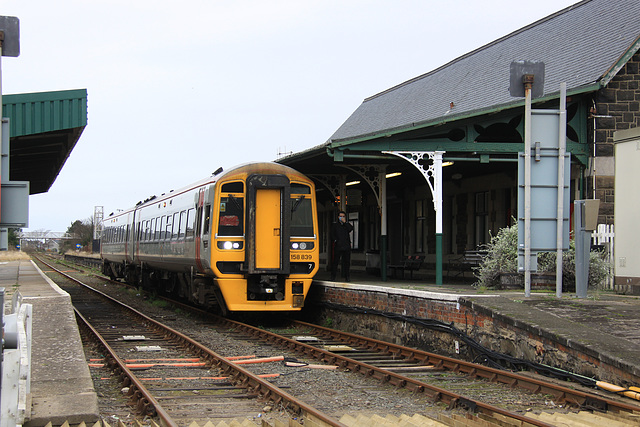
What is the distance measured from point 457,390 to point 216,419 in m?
2.48

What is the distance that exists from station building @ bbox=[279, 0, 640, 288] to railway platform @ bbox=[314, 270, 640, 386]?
375 centimetres

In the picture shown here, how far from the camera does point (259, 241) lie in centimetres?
Answer: 1338

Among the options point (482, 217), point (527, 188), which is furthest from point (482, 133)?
point (527, 188)

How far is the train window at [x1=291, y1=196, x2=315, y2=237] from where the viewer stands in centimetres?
1378

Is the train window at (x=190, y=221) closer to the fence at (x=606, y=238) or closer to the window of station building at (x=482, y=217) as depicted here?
the fence at (x=606, y=238)

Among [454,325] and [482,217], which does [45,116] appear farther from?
[482,217]

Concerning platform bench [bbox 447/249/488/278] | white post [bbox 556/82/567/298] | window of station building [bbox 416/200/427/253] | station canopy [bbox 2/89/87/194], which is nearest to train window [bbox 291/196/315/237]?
white post [bbox 556/82/567/298]

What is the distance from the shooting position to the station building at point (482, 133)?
14.6 metres

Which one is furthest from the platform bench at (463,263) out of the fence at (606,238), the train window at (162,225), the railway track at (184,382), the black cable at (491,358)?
the railway track at (184,382)

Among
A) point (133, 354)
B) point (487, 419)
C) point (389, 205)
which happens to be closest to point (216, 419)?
point (487, 419)

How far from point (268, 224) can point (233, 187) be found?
0.89 m

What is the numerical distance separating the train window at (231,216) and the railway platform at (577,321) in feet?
10.1

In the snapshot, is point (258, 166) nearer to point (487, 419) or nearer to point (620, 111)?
point (620, 111)

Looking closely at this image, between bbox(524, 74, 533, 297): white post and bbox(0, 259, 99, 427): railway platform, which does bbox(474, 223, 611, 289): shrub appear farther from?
bbox(0, 259, 99, 427): railway platform
